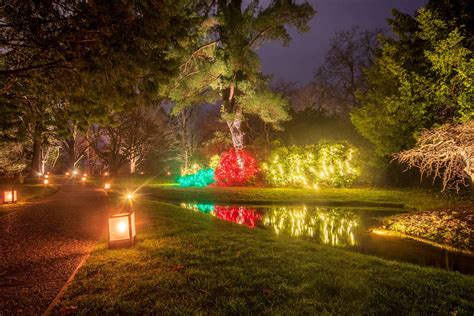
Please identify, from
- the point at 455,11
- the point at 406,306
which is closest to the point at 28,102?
the point at 406,306

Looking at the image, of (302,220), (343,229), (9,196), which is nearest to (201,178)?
(9,196)

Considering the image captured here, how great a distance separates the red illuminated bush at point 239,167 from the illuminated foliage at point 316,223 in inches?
293

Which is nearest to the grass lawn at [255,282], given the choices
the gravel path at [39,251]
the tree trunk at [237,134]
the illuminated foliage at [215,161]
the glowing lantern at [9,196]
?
the gravel path at [39,251]

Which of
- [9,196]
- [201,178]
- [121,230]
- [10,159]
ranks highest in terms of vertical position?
[10,159]

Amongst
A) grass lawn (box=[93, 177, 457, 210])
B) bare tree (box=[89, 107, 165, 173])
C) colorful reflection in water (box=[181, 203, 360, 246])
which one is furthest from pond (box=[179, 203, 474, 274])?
bare tree (box=[89, 107, 165, 173])

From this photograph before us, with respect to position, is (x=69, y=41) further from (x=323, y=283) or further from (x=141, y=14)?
(x=323, y=283)

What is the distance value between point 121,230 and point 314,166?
13852 mm

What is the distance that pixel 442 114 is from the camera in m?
11.6

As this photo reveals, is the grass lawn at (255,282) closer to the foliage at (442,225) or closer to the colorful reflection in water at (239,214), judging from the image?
the foliage at (442,225)

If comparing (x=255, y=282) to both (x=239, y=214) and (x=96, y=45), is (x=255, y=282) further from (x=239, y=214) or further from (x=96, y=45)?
(x=239, y=214)

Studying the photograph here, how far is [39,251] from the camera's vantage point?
5.59m

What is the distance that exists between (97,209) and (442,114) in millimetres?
13633

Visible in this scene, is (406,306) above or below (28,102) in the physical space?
below

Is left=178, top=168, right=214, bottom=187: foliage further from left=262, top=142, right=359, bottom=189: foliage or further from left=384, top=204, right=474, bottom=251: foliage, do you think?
left=384, top=204, right=474, bottom=251: foliage
